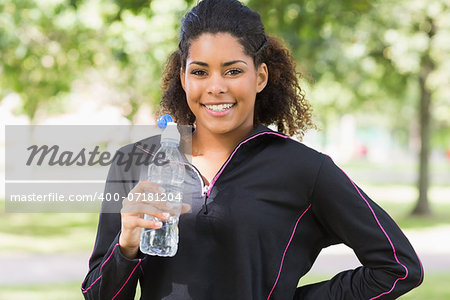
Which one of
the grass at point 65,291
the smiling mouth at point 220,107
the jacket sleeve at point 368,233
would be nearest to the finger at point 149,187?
the smiling mouth at point 220,107

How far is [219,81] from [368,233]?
75 cm

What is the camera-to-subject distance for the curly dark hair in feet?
7.93

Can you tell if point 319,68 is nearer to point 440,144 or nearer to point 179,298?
point 179,298

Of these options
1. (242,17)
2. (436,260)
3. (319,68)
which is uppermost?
(319,68)

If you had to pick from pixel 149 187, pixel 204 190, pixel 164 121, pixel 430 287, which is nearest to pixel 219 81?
pixel 164 121

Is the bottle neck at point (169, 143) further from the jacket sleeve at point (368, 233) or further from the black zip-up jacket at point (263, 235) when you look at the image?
the jacket sleeve at point (368, 233)

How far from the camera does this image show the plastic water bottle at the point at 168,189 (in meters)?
2.20

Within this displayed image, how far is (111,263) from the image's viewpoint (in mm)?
2150

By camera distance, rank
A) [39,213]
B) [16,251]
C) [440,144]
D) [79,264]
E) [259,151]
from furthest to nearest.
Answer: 1. [440,144]
2. [39,213]
3. [16,251]
4. [79,264]
5. [259,151]

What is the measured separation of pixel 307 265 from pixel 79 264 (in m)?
7.58

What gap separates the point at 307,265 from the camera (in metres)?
2.41

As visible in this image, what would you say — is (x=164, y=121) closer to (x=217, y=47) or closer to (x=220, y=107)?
(x=220, y=107)

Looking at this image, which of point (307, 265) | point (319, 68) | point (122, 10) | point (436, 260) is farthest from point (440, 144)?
point (307, 265)

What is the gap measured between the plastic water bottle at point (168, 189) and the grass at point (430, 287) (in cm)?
582
